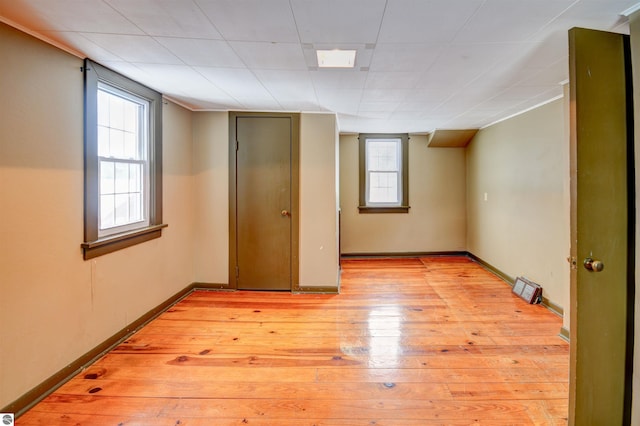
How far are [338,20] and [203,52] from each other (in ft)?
3.23

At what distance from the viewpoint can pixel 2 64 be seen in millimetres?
1651

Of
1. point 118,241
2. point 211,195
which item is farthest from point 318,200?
point 118,241

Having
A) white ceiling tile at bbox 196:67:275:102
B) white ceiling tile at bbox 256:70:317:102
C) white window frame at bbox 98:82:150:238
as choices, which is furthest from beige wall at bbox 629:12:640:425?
white window frame at bbox 98:82:150:238

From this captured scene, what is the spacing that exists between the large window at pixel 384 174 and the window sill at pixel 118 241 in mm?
3488

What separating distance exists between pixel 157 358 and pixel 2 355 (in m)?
0.90

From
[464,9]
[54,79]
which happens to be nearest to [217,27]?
[54,79]

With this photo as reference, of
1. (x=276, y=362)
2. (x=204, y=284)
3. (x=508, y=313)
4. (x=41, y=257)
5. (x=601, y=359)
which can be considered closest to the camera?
(x=601, y=359)

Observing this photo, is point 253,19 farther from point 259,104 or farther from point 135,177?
point 135,177

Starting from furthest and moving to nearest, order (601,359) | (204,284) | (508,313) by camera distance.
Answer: (204,284), (508,313), (601,359)

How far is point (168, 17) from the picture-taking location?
1648mm

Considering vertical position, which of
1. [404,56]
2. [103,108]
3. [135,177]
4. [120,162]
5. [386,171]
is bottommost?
[135,177]

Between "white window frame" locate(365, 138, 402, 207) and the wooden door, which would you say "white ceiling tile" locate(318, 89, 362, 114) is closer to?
the wooden door

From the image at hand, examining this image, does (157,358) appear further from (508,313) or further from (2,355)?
(508,313)

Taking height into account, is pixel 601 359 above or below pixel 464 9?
below
